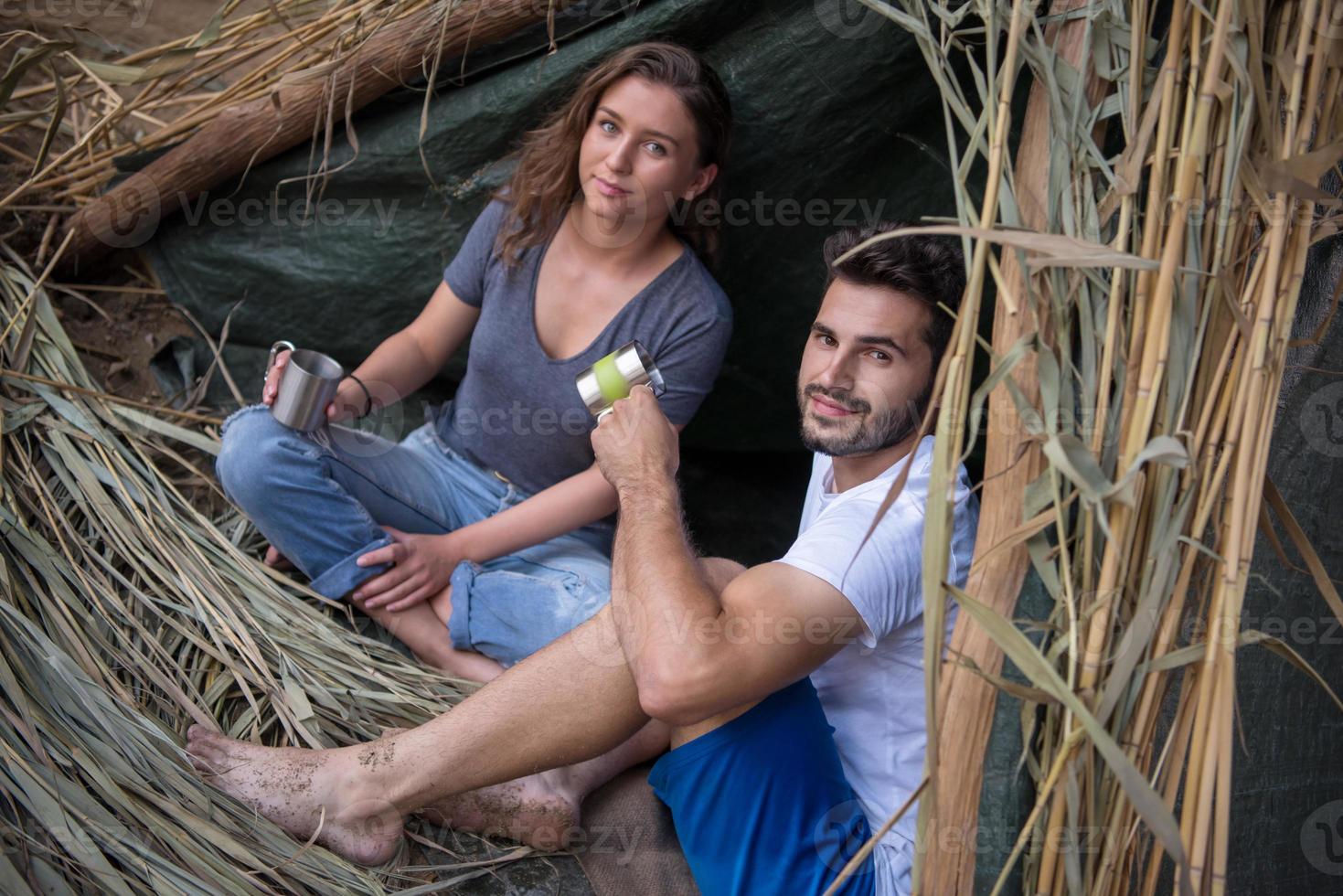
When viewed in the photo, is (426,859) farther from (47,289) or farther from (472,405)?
(47,289)

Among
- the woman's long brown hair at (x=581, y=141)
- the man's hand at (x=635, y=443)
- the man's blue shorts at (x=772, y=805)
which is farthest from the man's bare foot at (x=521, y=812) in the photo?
the woman's long brown hair at (x=581, y=141)

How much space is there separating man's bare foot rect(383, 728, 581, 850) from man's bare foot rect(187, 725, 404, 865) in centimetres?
9

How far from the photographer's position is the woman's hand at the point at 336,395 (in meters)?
2.07

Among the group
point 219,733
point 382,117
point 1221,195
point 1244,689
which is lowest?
point 219,733

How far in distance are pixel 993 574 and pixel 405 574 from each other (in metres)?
1.14

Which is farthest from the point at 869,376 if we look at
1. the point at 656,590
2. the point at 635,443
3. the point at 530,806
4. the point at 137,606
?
the point at 137,606

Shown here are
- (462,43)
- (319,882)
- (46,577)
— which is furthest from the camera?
(462,43)

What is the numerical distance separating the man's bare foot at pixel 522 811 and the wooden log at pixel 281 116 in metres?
1.25

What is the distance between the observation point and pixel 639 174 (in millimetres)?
2029

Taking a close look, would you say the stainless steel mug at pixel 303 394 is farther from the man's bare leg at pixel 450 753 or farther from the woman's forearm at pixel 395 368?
the man's bare leg at pixel 450 753

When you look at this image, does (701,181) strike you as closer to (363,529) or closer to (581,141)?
Answer: (581,141)

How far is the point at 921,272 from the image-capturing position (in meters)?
1.70

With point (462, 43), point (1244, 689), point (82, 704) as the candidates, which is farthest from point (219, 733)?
point (1244, 689)

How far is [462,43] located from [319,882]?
1.51 metres
